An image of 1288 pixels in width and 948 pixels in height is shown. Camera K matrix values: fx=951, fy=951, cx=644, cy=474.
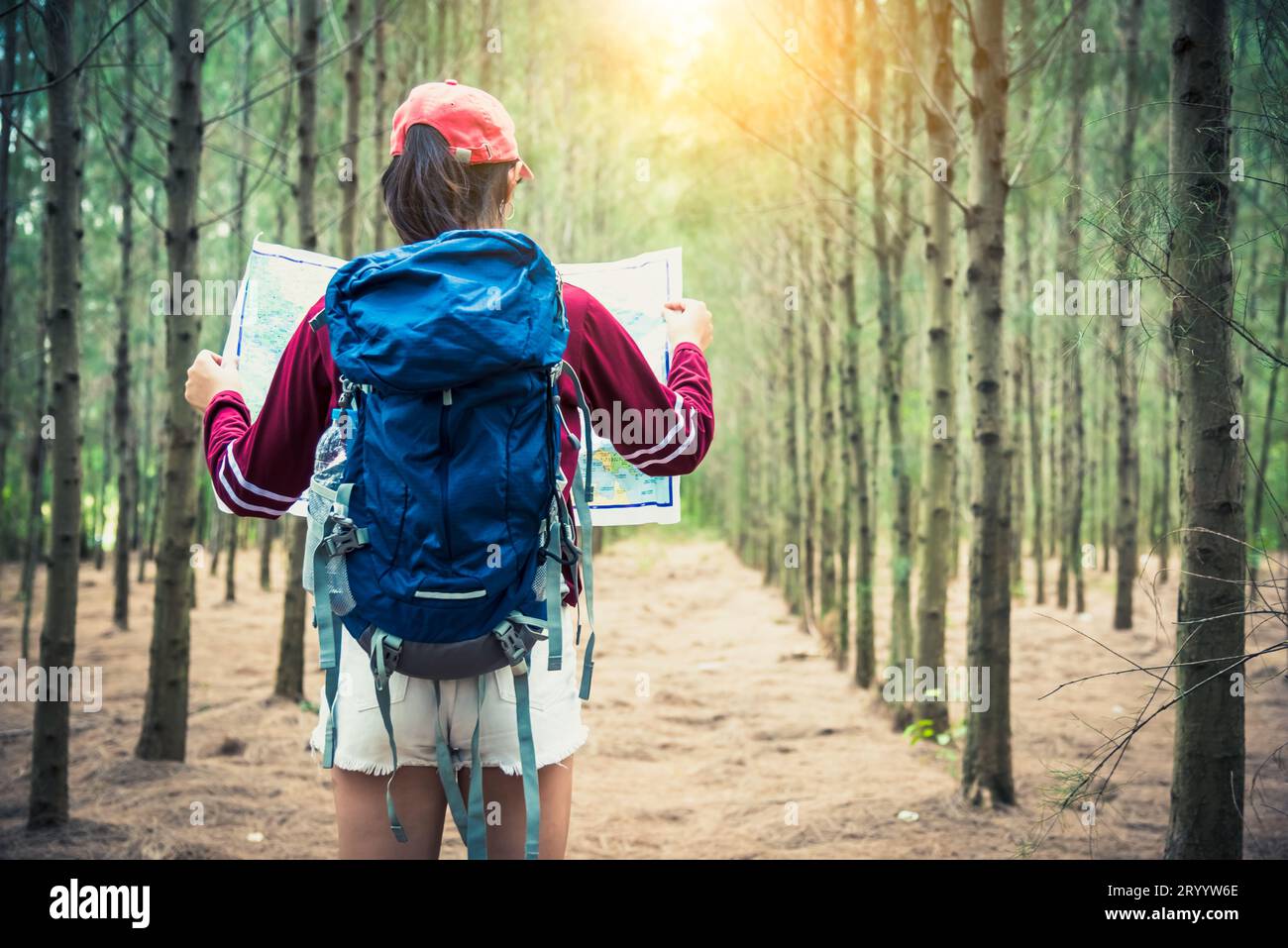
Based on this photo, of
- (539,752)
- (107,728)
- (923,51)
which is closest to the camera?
(539,752)

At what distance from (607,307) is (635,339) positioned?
90 mm

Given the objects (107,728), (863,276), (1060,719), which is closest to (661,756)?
(1060,719)

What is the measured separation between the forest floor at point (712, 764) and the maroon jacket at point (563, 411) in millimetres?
1415

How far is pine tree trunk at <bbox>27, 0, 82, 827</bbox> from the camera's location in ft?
14.1

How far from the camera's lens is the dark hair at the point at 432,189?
1.57 m

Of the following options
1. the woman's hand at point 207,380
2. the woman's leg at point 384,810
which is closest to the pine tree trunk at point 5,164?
the woman's hand at point 207,380

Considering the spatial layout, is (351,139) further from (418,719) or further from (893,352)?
(418,719)

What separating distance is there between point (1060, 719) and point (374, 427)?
718 cm

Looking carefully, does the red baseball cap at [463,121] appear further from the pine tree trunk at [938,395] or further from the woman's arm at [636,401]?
the pine tree trunk at [938,395]

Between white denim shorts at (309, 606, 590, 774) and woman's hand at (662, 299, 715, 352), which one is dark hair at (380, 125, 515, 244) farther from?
white denim shorts at (309, 606, 590, 774)

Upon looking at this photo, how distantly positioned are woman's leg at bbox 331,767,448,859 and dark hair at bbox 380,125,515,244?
2.89 feet

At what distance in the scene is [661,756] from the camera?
6.60 m
